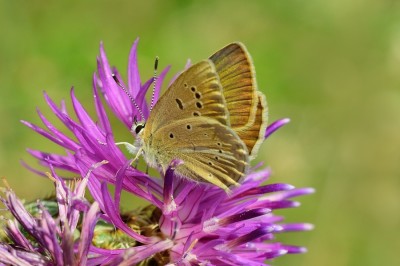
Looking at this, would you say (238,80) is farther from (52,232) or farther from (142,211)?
(52,232)

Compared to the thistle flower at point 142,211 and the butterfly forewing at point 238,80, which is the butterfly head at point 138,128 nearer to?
the thistle flower at point 142,211

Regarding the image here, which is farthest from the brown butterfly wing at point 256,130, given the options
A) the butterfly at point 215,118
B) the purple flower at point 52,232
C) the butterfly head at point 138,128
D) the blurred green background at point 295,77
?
the blurred green background at point 295,77

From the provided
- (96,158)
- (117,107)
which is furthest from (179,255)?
(117,107)

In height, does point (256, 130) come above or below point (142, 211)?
above

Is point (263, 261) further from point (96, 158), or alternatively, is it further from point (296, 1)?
point (296, 1)

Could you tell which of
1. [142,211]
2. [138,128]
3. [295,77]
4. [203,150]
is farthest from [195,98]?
[295,77]

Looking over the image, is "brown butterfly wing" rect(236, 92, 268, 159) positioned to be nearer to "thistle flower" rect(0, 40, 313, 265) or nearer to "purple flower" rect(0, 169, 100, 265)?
"thistle flower" rect(0, 40, 313, 265)
